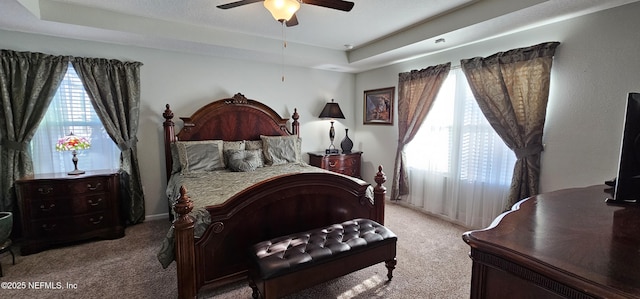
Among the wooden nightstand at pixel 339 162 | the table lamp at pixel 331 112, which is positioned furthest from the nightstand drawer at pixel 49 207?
the table lamp at pixel 331 112

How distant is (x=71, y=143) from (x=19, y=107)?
0.65 m

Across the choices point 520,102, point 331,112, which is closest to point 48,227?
point 331,112

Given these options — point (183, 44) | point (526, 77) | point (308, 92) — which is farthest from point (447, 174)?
point (183, 44)

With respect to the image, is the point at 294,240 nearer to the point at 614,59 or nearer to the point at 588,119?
the point at 588,119

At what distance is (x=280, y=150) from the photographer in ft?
12.8

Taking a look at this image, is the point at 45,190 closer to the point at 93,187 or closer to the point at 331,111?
the point at 93,187

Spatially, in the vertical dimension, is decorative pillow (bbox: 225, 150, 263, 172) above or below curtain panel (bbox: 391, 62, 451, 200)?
below

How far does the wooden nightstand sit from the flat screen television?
3415 millimetres

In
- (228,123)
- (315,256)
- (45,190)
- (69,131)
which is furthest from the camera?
(228,123)

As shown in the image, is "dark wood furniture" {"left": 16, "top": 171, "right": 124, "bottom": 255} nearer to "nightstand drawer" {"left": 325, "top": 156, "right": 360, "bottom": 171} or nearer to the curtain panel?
"nightstand drawer" {"left": 325, "top": 156, "right": 360, "bottom": 171}

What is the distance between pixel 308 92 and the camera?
185 inches

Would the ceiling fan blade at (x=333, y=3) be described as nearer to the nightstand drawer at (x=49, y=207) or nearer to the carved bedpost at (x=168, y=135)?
the carved bedpost at (x=168, y=135)

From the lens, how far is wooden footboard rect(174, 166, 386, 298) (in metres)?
1.87

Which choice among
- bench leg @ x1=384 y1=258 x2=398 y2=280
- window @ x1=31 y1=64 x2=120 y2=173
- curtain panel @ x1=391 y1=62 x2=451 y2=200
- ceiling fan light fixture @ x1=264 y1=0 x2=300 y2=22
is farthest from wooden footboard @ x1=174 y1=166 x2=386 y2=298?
window @ x1=31 y1=64 x2=120 y2=173
